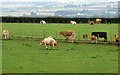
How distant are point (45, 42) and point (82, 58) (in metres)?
6.56

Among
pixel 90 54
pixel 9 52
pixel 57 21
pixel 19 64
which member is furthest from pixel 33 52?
pixel 57 21

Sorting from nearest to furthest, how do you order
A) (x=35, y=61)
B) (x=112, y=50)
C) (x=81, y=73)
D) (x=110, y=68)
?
1. (x=81, y=73)
2. (x=110, y=68)
3. (x=35, y=61)
4. (x=112, y=50)

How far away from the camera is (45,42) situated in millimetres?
33750

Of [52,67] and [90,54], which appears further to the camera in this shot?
[90,54]

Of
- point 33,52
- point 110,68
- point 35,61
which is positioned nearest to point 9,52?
point 33,52

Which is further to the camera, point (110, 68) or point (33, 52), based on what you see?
point (33, 52)

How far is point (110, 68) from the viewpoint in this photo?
Answer: 2386 centimetres

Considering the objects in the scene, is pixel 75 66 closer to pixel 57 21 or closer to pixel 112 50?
pixel 112 50

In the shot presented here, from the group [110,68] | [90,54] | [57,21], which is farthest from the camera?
[57,21]

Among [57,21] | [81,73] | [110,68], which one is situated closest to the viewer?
[81,73]

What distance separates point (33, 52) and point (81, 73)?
9291mm

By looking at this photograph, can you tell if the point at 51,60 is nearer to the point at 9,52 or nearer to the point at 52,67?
the point at 52,67

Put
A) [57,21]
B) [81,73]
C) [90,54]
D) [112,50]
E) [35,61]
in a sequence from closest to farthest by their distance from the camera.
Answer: [81,73], [35,61], [90,54], [112,50], [57,21]

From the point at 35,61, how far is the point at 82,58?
3.17 meters
